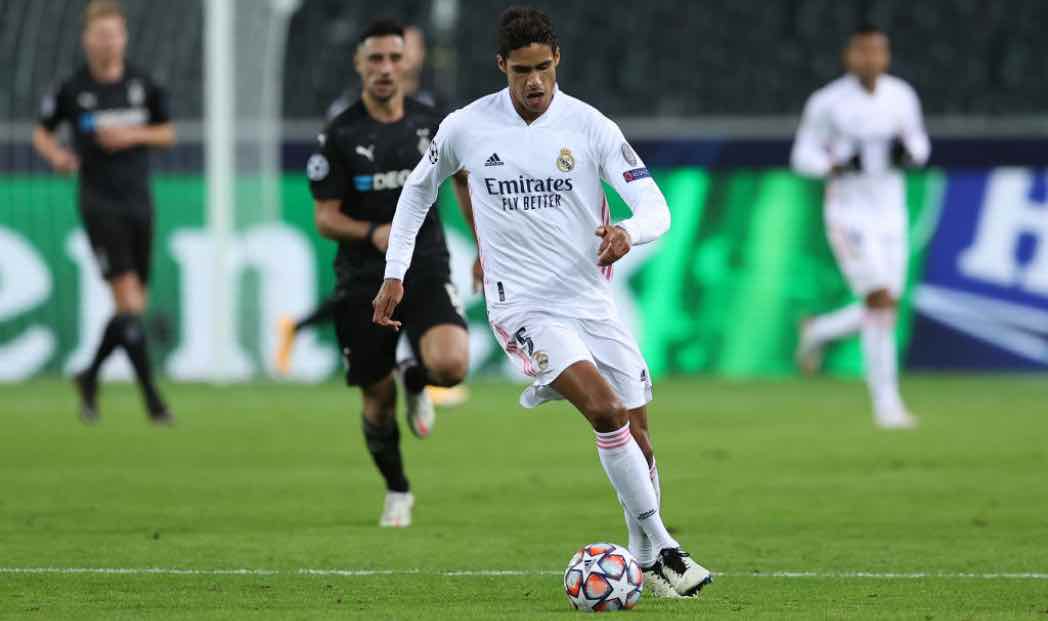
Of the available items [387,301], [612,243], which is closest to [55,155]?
[387,301]

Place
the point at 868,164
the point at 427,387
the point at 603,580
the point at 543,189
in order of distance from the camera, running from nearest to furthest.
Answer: the point at 603,580 → the point at 543,189 → the point at 427,387 → the point at 868,164

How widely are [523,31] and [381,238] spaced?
7.75ft

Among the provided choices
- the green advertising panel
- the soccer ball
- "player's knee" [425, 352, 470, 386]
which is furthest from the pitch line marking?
the green advertising panel

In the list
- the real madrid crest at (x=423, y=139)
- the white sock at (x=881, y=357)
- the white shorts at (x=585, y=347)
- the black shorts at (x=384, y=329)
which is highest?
the real madrid crest at (x=423, y=139)

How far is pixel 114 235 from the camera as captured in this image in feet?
47.0

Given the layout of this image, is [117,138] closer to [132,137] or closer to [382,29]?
[132,137]

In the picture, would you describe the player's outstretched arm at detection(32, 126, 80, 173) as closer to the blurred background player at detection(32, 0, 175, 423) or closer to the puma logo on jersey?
the blurred background player at detection(32, 0, 175, 423)

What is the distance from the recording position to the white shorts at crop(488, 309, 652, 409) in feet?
23.4

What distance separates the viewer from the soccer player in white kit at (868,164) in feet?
46.9

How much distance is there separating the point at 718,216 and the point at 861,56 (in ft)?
12.1

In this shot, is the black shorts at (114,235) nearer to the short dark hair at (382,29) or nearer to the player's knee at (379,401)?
the short dark hair at (382,29)

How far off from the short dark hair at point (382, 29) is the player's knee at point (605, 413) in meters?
2.96

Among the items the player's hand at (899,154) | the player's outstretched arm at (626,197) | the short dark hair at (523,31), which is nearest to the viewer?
the player's outstretched arm at (626,197)

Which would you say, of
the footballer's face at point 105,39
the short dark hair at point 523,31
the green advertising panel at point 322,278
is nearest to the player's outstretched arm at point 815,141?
the green advertising panel at point 322,278
